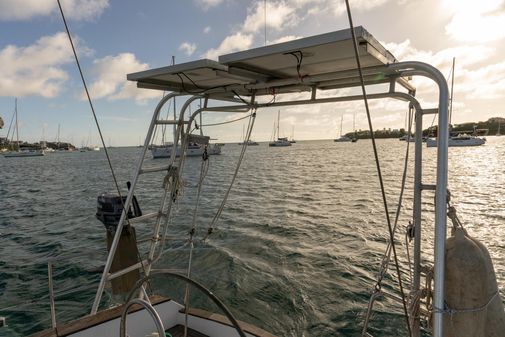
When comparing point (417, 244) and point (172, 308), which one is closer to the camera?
point (417, 244)

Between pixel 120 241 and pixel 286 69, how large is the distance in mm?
3244

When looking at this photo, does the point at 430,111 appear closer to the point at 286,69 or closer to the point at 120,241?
the point at 286,69

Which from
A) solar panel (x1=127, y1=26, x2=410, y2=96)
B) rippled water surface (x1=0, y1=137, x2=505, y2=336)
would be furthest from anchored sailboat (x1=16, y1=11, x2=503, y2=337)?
rippled water surface (x1=0, y1=137, x2=505, y2=336)

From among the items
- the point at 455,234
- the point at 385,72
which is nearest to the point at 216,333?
the point at 455,234

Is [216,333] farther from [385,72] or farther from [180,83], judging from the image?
[385,72]

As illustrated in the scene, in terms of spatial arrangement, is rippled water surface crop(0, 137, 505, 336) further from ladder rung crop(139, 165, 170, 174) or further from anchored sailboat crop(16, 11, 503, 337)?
ladder rung crop(139, 165, 170, 174)

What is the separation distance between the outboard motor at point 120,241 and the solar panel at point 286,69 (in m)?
1.86

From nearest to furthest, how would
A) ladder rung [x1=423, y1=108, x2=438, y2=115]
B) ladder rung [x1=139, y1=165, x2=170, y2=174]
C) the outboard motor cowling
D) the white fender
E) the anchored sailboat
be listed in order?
→ 1. the anchored sailboat
2. the white fender
3. ladder rung [x1=423, y1=108, x2=438, y2=115]
4. ladder rung [x1=139, y1=165, x2=170, y2=174]
5. the outboard motor cowling

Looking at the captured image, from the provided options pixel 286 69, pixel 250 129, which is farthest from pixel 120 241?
pixel 286 69

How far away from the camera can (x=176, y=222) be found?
50.0 feet

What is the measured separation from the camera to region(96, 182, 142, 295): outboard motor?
4.41 metres

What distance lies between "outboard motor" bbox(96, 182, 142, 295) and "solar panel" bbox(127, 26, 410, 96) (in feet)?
6.09

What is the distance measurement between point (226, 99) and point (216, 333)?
113 inches

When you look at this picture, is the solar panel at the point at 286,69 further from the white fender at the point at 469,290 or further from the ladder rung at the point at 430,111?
the white fender at the point at 469,290
